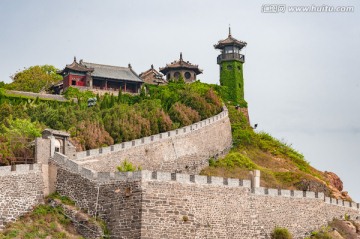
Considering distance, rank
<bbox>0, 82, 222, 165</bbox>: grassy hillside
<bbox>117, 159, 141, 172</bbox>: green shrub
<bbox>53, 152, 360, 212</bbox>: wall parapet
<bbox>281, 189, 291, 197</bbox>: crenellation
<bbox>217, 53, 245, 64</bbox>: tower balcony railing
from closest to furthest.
A: <bbox>53, 152, 360, 212</bbox>: wall parapet → <bbox>117, 159, 141, 172</bbox>: green shrub → <bbox>281, 189, 291, 197</bbox>: crenellation → <bbox>0, 82, 222, 165</bbox>: grassy hillside → <bbox>217, 53, 245, 64</bbox>: tower balcony railing

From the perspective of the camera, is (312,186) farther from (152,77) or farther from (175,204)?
(152,77)

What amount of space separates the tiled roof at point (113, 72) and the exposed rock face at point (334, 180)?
72.7 feet

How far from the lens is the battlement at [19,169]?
4259 centimetres

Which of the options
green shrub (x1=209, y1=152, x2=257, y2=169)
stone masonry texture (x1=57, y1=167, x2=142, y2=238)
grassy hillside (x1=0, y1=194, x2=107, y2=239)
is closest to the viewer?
grassy hillside (x1=0, y1=194, x2=107, y2=239)

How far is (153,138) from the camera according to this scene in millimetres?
56312

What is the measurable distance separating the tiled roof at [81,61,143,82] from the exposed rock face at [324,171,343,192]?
72.7ft

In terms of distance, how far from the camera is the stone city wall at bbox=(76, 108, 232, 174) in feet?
164

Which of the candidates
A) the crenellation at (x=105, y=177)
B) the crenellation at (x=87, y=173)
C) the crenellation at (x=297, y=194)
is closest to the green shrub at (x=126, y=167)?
the crenellation at (x=87, y=173)

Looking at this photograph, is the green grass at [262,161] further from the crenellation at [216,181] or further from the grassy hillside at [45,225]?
the grassy hillside at [45,225]

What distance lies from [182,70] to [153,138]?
3134 centimetres

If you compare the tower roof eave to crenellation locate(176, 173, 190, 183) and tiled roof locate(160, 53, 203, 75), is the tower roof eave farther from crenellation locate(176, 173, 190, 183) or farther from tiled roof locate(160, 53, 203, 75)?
crenellation locate(176, 173, 190, 183)

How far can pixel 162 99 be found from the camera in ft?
240

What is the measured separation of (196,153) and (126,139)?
19.5 ft

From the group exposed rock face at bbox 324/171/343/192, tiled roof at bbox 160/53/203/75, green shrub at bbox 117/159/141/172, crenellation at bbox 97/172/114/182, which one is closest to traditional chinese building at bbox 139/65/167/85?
tiled roof at bbox 160/53/203/75
